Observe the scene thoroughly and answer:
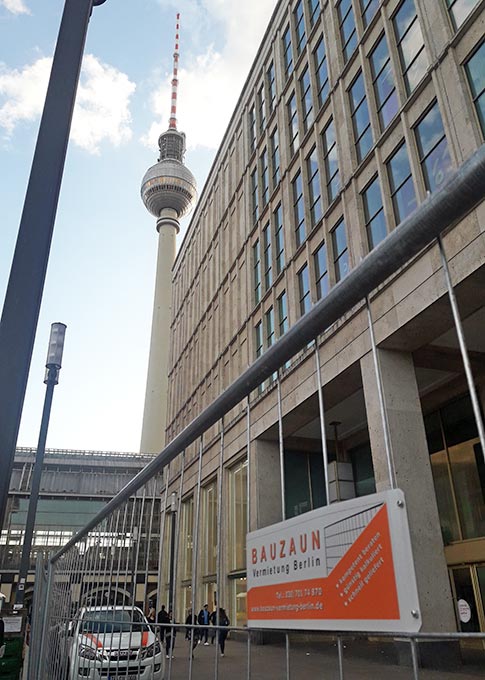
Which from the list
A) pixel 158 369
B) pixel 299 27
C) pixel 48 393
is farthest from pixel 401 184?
pixel 158 369

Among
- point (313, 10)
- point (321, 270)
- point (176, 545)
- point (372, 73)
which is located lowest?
point (176, 545)

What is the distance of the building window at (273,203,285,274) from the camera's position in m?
23.1

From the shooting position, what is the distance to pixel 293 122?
23406 millimetres

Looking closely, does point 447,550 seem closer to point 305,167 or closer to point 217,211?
point 305,167

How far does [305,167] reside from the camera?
2117cm

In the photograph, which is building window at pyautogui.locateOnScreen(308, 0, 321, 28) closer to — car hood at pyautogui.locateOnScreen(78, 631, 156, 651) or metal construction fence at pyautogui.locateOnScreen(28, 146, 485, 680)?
metal construction fence at pyautogui.locateOnScreen(28, 146, 485, 680)

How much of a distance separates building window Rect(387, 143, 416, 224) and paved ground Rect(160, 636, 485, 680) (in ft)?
43.4

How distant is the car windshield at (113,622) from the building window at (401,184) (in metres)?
12.5

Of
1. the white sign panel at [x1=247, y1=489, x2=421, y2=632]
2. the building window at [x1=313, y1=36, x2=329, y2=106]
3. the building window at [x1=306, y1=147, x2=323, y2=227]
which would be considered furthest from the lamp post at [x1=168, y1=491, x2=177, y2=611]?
the building window at [x1=313, y1=36, x2=329, y2=106]

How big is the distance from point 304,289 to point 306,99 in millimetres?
7717

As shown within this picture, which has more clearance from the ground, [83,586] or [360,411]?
[360,411]

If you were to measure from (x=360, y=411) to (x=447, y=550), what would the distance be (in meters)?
4.51

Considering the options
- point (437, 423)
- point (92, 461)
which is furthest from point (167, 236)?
point (437, 423)

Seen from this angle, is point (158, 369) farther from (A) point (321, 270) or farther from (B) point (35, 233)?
(B) point (35, 233)
